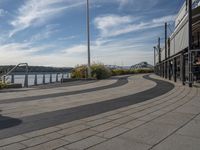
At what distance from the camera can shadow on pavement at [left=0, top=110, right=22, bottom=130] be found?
20.3ft

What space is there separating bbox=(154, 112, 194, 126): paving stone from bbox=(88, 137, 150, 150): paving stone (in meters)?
1.84

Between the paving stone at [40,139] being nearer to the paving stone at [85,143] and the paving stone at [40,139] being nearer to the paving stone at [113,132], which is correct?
the paving stone at [85,143]

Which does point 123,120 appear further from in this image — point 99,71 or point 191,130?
point 99,71

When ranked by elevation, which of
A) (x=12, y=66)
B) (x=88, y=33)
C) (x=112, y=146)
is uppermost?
(x=88, y=33)

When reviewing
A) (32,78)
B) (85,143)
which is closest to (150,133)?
(85,143)

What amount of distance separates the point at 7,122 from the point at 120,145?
3162mm

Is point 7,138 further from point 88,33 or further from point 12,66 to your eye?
point 88,33

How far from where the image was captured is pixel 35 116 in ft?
23.9

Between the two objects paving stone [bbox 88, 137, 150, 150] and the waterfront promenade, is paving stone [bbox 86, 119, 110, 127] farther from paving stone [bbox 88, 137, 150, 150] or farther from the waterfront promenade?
paving stone [bbox 88, 137, 150, 150]

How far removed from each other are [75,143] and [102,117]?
90.9 inches

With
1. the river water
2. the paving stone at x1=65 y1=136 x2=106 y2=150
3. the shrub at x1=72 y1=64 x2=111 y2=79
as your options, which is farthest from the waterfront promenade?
the shrub at x1=72 y1=64 x2=111 y2=79

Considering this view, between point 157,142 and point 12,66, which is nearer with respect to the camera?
point 157,142

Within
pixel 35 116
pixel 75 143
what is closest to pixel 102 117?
pixel 35 116

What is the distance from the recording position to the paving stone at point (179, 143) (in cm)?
456
